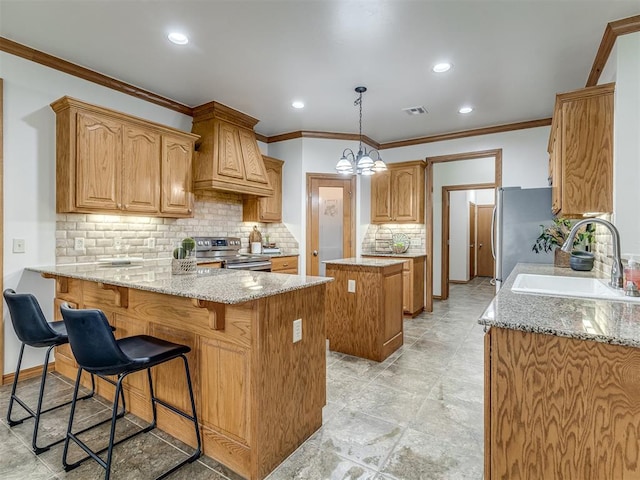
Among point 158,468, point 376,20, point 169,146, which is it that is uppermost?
point 376,20

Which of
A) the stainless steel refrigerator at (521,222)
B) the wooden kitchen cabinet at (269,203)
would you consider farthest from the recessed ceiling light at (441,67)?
the wooden kitchen cabinet at (269,203)

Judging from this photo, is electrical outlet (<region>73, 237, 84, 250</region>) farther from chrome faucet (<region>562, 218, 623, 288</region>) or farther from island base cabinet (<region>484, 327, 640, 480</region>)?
chrome faucet (<region>562, 218, 623, 288</region>)

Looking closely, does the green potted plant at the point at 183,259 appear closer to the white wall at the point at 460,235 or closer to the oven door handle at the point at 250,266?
the oven door handle at the point at 250,266

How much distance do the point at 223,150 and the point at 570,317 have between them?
12.5 ft

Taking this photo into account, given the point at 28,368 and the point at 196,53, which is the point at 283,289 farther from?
the point at 28,368

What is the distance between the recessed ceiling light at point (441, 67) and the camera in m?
3.06

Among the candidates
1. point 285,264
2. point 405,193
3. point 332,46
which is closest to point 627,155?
point 332,46

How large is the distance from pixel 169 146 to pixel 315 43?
1.98 metres

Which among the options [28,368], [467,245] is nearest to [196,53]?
[28,368]

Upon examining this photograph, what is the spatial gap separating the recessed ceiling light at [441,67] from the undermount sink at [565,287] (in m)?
1.97

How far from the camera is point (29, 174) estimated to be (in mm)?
2912

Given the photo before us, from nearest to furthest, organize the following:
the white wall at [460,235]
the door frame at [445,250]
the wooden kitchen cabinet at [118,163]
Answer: the wooden kitchen cabinet at [118,163]
the door frame at [445,250]
the white wall at [460,235]

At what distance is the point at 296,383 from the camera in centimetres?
193

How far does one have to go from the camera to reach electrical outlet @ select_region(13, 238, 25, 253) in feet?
9.23
